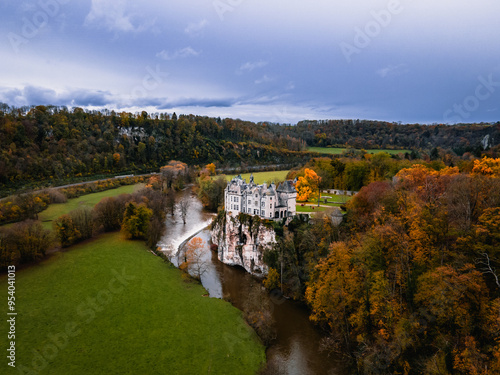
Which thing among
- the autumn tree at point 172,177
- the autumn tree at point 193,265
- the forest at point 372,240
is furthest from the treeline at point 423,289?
the autumn tree at point 172,177

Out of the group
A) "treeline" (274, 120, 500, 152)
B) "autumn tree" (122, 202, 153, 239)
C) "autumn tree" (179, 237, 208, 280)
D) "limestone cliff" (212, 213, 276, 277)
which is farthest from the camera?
"treeline" (274, 120, 500, 152)

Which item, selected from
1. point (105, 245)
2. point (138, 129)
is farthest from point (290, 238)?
point (138, 129)

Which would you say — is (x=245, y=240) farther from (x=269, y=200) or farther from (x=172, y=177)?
(x=172, y=177)

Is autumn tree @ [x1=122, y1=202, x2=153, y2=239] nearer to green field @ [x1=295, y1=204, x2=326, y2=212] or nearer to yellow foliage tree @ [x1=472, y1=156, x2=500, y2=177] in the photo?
green field @ [x1=295, y1=204, x2=326, y2=212]

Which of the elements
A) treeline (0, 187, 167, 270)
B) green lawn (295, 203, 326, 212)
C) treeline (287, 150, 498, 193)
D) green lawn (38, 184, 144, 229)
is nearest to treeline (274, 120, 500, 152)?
treeline (287, 150, 498, 193)

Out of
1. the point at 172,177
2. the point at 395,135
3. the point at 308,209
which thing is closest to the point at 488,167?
the point at 308,209

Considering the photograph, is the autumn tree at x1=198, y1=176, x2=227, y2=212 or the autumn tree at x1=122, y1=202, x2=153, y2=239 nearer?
the autumn tree at x1=122, y1=202, x2=153, y2=239

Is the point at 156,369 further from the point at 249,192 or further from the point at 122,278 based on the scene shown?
the point at 249,192
